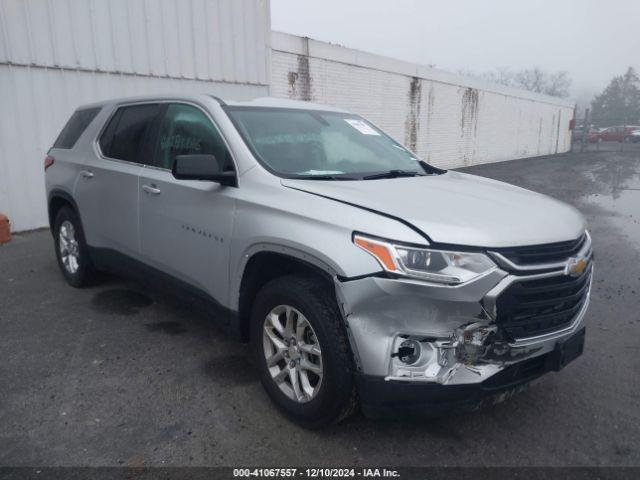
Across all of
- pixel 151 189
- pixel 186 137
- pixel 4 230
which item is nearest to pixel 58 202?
pixel 151 189

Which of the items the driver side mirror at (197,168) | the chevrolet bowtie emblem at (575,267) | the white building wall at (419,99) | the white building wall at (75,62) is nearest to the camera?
the chevrolet bowtie emblem at (575,267)

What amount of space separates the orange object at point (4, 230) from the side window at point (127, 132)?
145 inches

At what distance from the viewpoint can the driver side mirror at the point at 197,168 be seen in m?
3.04

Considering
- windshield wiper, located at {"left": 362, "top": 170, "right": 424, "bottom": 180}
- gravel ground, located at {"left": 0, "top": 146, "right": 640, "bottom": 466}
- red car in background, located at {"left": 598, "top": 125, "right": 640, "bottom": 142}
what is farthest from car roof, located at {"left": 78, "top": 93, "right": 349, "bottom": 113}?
red car in background, located at {"left": 598, "top": 125, "right": 640, "bottom": 142}

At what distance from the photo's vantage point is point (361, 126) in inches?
167

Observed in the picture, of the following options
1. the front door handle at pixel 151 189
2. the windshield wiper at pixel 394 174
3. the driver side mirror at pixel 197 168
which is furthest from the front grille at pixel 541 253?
the front door handle at pixel 151 189

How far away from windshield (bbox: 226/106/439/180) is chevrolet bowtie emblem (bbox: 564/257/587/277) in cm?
127

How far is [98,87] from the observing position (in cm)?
848

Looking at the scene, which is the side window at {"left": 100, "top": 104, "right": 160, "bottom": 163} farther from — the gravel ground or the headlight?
the headlight

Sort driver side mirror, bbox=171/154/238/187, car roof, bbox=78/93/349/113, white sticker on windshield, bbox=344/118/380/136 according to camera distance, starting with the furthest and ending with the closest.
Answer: white sticker on windshield, bbox=344/118/380/136, car roof, bbox=78/93/349/113, driver side mirror, bbox=171/154/238/187

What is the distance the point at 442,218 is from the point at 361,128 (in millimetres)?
1848

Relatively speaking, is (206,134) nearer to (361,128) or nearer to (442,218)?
(361,128)

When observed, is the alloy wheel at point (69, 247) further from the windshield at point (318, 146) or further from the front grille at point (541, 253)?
the front grille at point (541, 253)

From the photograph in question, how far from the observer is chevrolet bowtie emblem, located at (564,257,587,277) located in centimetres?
267
